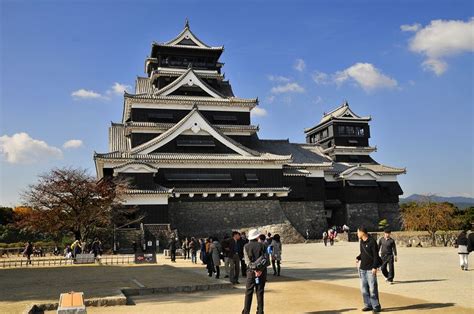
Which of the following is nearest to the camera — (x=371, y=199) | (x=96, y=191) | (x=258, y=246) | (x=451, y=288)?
(x=258, y=246)

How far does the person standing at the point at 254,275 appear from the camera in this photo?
828 cm

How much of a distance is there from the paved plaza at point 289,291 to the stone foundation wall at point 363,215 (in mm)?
27926

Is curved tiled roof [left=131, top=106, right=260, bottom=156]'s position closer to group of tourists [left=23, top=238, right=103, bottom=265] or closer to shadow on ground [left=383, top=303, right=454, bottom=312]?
group of tourists [left=23, top=238, right=103, bottom=265]

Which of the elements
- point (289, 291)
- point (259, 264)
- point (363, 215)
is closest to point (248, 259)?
point (259, 264)

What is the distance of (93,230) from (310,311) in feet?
75.8

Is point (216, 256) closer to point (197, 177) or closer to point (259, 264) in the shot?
point (259, 264)

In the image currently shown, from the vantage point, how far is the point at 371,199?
4569 centimetres

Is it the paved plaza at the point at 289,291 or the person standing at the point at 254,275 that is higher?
the person standing at the point at 254,275

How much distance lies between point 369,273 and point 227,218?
93.9 ft

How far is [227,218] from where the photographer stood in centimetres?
3719

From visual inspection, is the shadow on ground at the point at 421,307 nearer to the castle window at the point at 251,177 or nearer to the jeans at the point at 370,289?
the jeans at the point at 370,289

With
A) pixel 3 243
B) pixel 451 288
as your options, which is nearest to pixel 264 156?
pixel 3 243

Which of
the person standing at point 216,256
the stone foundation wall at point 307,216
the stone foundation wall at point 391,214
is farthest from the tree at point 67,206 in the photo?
the stone foundation wall at point 391,214

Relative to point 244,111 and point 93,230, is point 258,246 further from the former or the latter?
point 244,111
